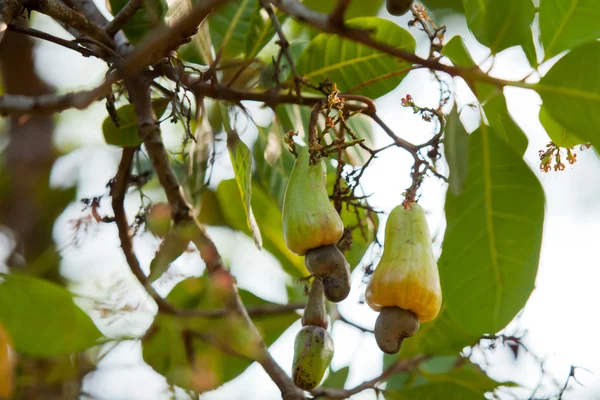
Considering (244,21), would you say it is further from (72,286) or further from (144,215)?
(72,286)

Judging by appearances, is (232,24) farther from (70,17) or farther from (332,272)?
(332,272)

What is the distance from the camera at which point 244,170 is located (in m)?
1.29

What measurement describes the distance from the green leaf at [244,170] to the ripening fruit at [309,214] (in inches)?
4.8

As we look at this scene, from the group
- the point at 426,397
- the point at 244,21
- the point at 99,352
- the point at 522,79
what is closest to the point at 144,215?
the point at 244,21

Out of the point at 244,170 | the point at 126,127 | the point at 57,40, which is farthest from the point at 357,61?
the point at 57,40

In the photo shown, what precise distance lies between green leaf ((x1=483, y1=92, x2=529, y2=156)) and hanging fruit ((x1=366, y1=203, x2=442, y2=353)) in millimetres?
211

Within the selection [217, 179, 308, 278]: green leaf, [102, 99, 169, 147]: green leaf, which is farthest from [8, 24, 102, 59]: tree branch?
[217, 179, 308, 278]: green leaf

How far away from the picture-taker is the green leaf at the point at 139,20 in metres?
1.41

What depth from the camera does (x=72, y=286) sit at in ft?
7.37

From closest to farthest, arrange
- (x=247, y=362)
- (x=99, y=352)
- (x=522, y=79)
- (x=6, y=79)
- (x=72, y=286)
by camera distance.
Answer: (x=522, y=79) → (x=247, y=362) → (x=99, y=352) → (x=72, y=286) → (x=6, y=79)

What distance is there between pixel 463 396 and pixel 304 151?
2.51ft

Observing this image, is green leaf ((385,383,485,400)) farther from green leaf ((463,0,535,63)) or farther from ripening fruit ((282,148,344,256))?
green leaf ((463,0,535,63))

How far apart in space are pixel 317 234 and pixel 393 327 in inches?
6.9

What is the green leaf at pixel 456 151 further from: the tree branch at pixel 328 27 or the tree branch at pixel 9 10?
the tree branch at pixel 9 10
